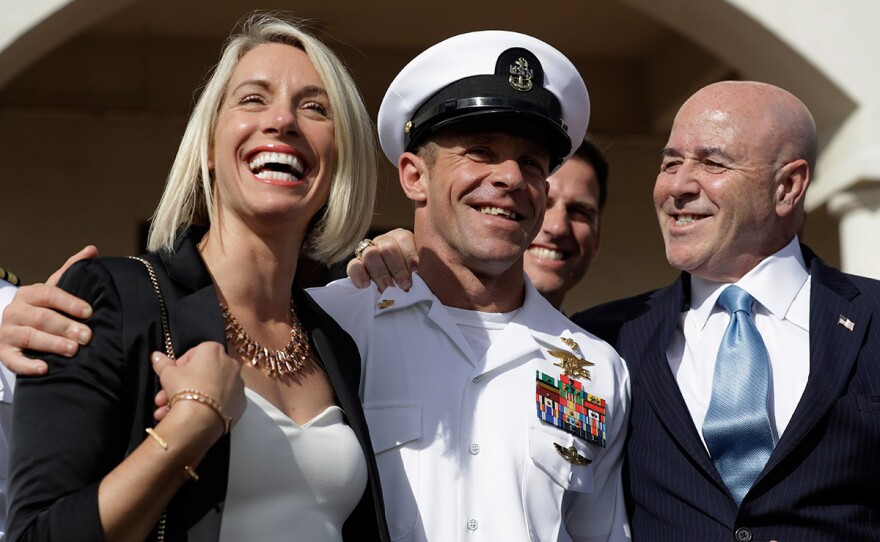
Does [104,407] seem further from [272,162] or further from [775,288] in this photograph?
[775,288]

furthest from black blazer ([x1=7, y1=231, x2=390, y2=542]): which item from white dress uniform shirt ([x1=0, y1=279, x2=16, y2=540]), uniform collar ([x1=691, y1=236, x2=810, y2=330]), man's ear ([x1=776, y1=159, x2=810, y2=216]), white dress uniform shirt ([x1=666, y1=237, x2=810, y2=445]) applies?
man's ear ([x1=776, y1=159, x2=810, y2=216])

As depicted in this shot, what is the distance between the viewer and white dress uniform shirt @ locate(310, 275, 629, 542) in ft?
9.37

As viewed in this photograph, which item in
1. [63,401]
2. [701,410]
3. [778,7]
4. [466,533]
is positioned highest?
[778,7]

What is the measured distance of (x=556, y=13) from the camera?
267 inches

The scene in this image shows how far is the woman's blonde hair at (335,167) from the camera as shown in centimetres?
257

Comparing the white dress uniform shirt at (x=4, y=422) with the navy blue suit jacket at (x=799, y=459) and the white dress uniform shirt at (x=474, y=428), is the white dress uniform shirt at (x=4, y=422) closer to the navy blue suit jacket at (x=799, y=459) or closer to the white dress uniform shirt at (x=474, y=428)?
the white dress uniform shirt at (x=474, y=428)

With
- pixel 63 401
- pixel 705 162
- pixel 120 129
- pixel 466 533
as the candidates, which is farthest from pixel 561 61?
pixel 120 129

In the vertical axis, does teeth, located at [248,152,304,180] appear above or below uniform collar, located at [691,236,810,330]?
above

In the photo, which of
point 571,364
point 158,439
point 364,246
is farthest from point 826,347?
point 158,439

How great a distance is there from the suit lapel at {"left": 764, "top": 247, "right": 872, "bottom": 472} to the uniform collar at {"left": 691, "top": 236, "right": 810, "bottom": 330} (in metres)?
0.05

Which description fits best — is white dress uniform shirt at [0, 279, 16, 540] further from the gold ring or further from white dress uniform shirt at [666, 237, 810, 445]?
white dress uniform shirt at [666, 237, 810, 445]

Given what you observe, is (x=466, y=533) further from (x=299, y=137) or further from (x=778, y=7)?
(x=778, y=7)

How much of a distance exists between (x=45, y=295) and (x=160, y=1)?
15.3 feet

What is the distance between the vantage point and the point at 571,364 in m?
3.12
